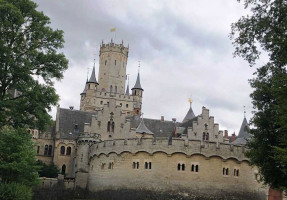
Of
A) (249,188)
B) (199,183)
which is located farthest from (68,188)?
(249,188)

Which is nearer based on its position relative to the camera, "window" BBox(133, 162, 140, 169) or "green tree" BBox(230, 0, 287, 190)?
"green tree" BBox(230, 0, 287, 190)

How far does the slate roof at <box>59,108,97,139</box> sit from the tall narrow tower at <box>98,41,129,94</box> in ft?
59.5

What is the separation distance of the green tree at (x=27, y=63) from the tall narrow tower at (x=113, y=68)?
51.8m

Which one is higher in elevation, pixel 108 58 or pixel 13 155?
pixel 108 58

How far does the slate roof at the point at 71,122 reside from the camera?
5982 cm

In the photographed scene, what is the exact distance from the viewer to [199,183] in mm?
43781

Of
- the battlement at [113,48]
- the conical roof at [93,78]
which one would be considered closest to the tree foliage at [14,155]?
the conical roof at [93,78]

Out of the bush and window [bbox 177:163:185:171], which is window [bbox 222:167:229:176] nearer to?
window [bbox 177:163:185:171]

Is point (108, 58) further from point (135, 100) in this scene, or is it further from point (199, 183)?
point (199, 183)

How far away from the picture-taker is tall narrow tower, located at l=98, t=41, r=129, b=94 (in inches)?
3230

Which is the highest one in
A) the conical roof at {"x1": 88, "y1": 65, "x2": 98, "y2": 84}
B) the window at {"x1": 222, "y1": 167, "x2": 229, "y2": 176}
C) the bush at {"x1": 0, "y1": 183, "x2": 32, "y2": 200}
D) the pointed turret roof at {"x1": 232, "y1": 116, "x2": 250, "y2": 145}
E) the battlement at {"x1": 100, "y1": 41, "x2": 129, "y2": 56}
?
the battlement at {"x1": 100, "y1": 41, "x2": 129, "y2": 56}

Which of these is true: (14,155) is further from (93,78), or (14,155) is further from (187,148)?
(93,78)

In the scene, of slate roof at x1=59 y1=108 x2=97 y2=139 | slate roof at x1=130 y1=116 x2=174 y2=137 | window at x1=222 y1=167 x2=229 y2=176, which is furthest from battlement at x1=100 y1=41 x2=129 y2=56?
window at x1=222 y1=167 x2=229 y2=176

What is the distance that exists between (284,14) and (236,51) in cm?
377
